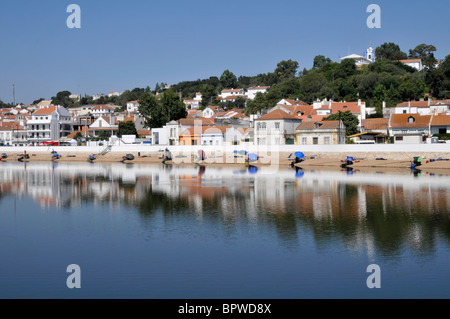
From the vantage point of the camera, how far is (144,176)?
46094 millimetres

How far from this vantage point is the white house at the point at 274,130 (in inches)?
2566

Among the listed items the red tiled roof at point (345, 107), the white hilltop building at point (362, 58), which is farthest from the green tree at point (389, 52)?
the red tiled roof at point (345, 107)

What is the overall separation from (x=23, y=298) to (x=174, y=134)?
198 ft

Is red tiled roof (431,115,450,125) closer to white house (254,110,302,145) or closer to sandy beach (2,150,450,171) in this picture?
sandy beach (2,150,450,171)

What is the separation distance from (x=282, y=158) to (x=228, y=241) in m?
39.4

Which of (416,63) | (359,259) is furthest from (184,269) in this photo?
(416,63)

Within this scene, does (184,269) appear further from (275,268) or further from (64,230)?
(64,230)

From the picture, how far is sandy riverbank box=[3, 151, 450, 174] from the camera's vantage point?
5053 centimetres

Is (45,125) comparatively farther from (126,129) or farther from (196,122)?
(196,122)

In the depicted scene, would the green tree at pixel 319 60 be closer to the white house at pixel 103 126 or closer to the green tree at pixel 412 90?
the green tree at pixel 412 90

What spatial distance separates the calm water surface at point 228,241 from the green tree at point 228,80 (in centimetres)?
14135

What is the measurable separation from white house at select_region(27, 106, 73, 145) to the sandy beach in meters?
22.8

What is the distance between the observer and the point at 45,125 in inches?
3853

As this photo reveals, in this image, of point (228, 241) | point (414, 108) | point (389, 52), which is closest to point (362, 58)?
point (389, 52)
